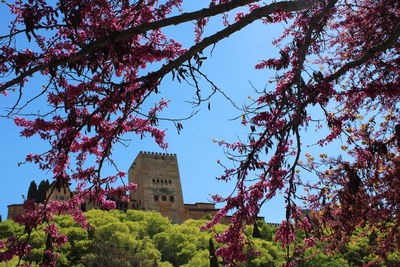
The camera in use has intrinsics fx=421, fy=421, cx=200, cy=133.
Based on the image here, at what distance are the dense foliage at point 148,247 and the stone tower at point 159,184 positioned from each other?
658 inches

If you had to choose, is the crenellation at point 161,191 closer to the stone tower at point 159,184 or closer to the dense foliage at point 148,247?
the stone tower at point 159,184

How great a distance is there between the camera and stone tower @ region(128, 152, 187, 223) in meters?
77.0

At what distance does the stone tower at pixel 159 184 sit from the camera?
77.0 meters

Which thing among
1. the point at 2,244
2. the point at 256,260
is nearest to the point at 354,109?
the point at 2,244

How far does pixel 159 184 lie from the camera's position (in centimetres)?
8194

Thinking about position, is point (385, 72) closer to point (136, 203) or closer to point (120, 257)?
point (120, 257)

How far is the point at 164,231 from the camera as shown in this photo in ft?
181

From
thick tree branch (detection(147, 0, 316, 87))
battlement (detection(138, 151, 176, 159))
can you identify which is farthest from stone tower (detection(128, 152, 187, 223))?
thick tree branch (detection(147, 0, 316, 87))

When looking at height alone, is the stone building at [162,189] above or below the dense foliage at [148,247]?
above

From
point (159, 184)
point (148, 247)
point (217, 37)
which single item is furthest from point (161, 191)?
point (217, 37)

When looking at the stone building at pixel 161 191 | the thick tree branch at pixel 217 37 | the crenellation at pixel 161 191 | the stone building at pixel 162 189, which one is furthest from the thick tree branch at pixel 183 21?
the stone building at pixel 162 189

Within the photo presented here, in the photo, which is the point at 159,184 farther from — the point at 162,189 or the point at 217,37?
the point at 217,37

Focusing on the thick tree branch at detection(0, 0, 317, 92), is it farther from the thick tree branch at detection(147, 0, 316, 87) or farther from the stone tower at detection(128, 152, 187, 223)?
the stone tower at detection(128, 152, 187, 223)

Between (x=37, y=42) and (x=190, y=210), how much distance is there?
72118 mm
